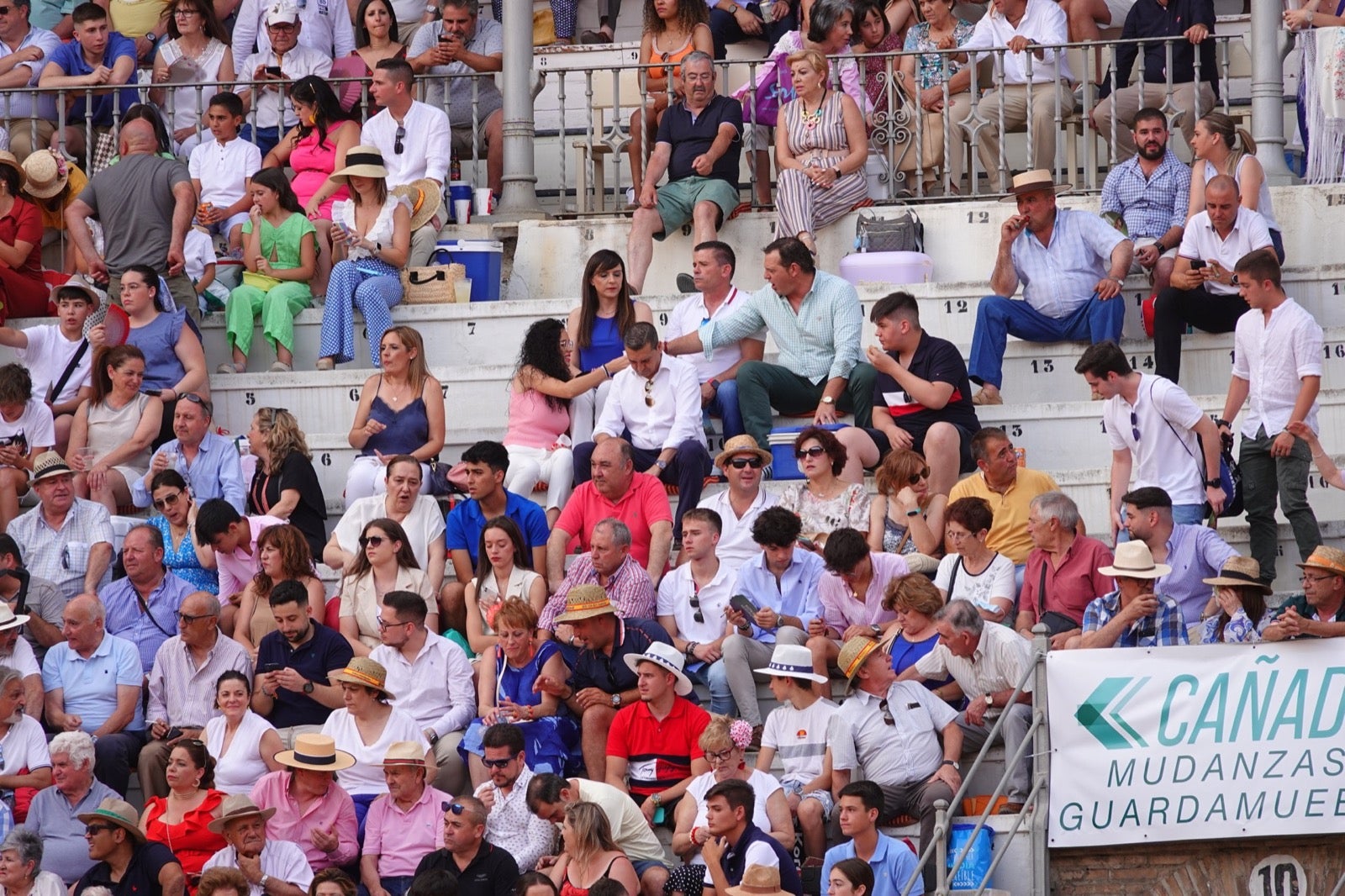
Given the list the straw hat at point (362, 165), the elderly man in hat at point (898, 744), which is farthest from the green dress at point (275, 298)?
the elderly man in hat at point (898, 744)

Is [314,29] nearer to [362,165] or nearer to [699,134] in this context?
[362,165]

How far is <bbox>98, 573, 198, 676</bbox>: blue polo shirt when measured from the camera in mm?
12539

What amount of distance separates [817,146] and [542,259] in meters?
1.88

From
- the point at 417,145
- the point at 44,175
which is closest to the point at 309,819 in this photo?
the point at 417,145

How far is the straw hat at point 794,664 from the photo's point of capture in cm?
1114

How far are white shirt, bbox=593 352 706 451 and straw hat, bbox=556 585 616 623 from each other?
1.56m

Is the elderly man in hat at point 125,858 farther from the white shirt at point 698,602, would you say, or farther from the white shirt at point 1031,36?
the white shirt at point 1031,36

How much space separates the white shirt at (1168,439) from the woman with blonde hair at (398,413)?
3.64 metres

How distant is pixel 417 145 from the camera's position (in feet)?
51.4

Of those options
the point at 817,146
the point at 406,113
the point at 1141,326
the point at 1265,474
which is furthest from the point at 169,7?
the point at 1265,474

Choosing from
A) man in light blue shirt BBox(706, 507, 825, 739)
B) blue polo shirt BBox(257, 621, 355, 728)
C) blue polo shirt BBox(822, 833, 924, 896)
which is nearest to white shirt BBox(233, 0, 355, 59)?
blue polo shirt BBox(257, 621, 355, 728)

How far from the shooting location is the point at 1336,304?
14477 millimetres

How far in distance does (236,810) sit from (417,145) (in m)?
5.79

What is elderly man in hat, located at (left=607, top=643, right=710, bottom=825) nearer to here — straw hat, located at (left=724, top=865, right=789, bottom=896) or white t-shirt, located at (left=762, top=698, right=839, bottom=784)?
white t-shirt, located at (left=762, top=698, right=839, bottom=784)
